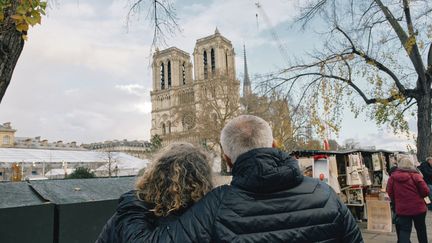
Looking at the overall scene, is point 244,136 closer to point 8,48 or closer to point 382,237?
point 8,48

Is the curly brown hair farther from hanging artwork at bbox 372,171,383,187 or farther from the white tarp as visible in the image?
the white tarp

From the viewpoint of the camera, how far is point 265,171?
1617 mm

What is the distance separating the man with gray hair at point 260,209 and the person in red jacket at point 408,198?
4130 millimetres

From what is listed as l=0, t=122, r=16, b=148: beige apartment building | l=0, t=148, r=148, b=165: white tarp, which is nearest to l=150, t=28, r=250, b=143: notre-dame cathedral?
l=0, t=148, r=148, b=165: white tarp

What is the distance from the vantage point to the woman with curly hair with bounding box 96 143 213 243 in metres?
1.66

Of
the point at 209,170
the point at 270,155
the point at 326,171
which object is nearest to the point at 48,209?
the point at 209,170

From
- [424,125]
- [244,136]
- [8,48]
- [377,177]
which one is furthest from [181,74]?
[244,136]

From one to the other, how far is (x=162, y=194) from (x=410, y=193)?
192 inches

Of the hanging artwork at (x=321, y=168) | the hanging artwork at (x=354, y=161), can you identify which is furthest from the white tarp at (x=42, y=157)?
the hanging artwork at (x=321, y=168)

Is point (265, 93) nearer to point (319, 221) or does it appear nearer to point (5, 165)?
point (319, 221)

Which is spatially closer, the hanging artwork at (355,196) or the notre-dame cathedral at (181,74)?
the hanging artwork at (355,196)

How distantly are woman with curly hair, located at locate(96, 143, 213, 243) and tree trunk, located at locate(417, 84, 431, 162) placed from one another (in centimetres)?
1104

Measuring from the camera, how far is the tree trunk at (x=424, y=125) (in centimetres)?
1072

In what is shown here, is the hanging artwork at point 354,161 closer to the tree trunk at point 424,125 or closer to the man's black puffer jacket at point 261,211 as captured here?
the tree trunk at point 424,125
